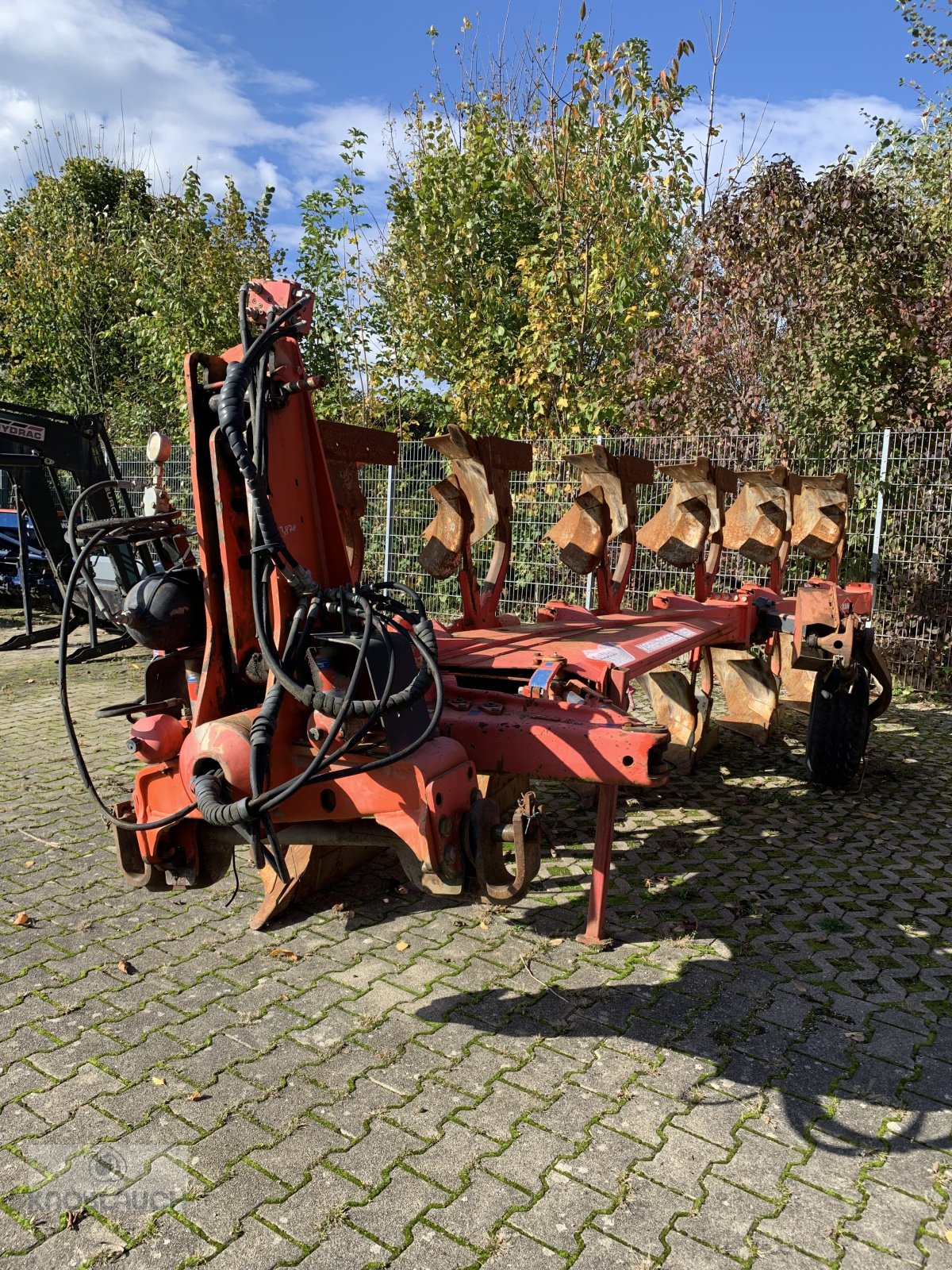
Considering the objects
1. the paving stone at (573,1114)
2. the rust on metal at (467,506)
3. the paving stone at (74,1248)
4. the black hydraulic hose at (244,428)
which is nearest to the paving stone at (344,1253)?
the paving stone at (74,1248)

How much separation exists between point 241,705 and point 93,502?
6.47 metres

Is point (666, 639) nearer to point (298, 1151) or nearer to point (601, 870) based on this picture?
point (601, 870)

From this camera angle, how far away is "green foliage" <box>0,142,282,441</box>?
1316cm

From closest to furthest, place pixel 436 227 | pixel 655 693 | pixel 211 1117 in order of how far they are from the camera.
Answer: pixel 211 1117 < pixel 655 693 < pixel 436 227

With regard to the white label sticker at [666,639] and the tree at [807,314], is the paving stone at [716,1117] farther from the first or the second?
the tree at [807,314]

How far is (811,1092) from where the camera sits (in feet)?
8.82

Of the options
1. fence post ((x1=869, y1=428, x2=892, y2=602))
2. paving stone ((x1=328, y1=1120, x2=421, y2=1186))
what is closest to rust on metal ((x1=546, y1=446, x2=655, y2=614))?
paving stone ((x1=328, y1=1120, x2=421, y2=1186))

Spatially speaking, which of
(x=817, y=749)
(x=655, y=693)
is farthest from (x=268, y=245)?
(x=817, y=749)

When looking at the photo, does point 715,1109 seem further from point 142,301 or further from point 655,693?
point 142,301

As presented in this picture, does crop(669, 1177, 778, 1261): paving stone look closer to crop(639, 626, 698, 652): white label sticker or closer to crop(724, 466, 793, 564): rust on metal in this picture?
crop(639, 626, 698, 652): white label sticker

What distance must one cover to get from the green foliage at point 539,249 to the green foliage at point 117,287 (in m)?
2.48

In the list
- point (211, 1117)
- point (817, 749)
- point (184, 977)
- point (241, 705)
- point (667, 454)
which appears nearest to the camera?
point (211, 1117)

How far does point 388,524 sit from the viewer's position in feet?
36.4

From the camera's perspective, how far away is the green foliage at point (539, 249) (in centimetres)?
1102
